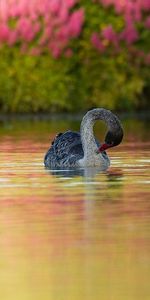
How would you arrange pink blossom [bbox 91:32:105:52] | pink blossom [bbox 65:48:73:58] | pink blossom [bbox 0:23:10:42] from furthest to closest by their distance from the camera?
pink blossom [bbox 65:48:73:58] < pink blossom [bbox 91:32:105:52] < pink blossom [bbox 0:23:10:42]

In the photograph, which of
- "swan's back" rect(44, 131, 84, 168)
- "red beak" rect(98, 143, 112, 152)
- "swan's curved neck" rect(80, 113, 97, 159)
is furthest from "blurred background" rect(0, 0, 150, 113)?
"red beak" rect(98, 143, 112, 152)

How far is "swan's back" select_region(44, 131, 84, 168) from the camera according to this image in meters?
18.0

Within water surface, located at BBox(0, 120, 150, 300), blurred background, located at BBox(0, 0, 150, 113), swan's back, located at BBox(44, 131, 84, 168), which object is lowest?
water surface, located at BBox(0, 120, 150, 300)

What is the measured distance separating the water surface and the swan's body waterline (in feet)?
0.71

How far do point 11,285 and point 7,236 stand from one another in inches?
81.3

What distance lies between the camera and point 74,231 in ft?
37.1

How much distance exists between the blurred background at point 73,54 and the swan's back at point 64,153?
14.6m

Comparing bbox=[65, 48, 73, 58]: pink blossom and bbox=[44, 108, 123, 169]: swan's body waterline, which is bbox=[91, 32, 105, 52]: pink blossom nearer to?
bbox=[65, 48, 73, 58]: pink blossom

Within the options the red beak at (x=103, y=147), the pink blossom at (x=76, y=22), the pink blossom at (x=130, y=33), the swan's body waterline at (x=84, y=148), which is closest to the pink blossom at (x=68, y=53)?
the pink blossom at (x=76, y=22)

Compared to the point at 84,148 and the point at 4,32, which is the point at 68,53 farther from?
the point at 84,148

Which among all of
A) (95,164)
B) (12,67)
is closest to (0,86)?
(12,67)

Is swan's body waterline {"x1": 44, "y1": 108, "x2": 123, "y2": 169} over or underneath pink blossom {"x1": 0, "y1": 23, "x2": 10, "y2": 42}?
underneath

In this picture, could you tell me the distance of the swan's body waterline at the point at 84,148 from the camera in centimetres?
1775

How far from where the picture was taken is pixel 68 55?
112ft
